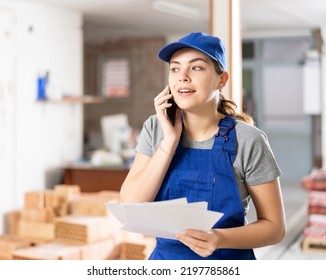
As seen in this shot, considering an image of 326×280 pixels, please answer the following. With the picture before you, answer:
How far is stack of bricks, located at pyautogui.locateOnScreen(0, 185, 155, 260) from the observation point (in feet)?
13.2

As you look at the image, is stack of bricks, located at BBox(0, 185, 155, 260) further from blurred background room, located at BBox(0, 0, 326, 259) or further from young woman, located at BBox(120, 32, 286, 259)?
young woman, located at BBox(120, 32, 286, 259)

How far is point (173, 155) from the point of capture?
159 cm

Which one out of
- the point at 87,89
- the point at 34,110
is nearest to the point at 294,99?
the point at 87,89

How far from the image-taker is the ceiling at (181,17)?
6.32 m

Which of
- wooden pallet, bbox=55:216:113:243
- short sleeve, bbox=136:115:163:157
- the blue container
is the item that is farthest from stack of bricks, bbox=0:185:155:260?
short sleeve, bbox=136:115:163:157

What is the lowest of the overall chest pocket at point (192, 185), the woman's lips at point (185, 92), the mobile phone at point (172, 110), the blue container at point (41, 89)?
the overall chest pocket at point (192, 185)

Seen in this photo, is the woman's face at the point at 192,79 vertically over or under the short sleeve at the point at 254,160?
over

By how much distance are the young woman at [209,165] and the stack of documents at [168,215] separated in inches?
4.0

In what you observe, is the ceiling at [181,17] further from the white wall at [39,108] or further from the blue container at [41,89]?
the blue container at [41,89]

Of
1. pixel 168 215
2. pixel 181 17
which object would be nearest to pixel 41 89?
pixel 181 17

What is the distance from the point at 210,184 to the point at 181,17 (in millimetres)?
6136

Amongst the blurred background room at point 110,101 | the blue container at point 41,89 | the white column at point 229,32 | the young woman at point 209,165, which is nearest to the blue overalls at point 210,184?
the young woman at point 209,165

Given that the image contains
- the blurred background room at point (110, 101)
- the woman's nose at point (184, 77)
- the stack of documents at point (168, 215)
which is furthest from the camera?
the blurred background room at point (110, 101)
